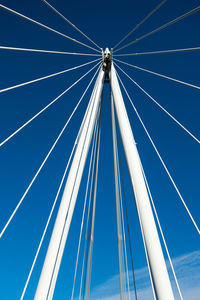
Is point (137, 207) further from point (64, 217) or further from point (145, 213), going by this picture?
point (64, 217)

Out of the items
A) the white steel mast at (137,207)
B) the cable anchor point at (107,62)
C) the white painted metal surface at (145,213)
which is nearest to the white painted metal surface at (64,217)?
the white steel mast at (137,207)

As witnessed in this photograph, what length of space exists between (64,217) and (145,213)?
6.22ft

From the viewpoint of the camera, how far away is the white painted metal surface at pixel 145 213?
4.17 m

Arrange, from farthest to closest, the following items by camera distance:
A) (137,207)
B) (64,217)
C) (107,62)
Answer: (107,62) → (64,217) → (137,207)

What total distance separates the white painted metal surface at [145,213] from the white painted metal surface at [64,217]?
1.08m

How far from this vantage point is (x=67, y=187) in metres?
6.39

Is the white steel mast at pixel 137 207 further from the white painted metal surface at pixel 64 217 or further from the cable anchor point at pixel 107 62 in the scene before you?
the cable anchor point at pixel 107 62

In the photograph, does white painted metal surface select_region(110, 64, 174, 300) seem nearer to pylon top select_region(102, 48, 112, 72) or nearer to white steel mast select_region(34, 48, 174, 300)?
white steel mast select_region(34, 48, 174, 300)

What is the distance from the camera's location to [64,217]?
19.6 feet

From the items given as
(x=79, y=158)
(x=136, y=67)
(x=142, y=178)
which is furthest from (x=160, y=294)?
(x=136, y=67)

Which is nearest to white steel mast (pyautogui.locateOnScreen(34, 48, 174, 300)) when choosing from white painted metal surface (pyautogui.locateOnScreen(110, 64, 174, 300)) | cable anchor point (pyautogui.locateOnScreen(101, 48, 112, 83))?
white painted metal surface (pyautogui.locateOnScreen(110, 64, 174, 300))

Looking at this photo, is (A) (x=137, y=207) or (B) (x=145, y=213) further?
(A) (x=137, y=207)

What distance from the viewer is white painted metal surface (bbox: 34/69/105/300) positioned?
5195mm

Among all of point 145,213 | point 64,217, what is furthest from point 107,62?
point 145,213
